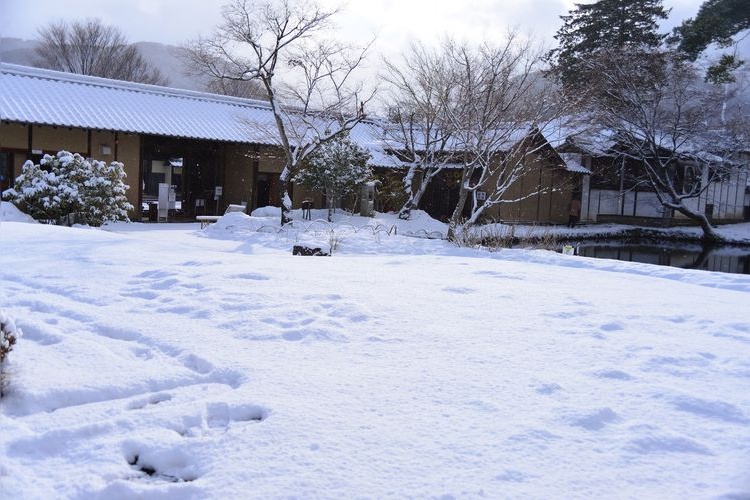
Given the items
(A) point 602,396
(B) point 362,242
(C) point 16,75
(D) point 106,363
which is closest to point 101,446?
(D) point 106,363

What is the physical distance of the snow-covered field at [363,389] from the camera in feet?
8.67

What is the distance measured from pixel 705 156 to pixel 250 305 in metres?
25.0

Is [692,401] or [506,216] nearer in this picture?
[692,401]

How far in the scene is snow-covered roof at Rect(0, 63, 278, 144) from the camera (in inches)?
682

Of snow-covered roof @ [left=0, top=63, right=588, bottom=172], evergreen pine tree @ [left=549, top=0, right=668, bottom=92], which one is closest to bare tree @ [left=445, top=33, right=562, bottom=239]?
snow-covered roof @ [left=0, top=63, right=588, bottom=172]

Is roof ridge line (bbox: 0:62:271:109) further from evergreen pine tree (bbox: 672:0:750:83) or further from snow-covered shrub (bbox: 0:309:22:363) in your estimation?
evergreen pine tree (bbox: 672:0:750:83)

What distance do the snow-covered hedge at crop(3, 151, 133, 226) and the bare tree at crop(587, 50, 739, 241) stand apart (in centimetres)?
1678

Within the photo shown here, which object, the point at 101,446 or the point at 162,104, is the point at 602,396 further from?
the point at 162,104

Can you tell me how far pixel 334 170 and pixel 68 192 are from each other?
7.33 metres

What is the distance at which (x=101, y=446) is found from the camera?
282cm

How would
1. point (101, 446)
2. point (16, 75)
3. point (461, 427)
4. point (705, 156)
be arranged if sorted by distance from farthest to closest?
1. point (705, 156)
2. point (16, 75)
3. point (461, 427)
4. point (101, 446)

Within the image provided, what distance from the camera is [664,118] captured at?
963 inches

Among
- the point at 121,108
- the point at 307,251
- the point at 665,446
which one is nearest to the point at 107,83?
the point at 121,108

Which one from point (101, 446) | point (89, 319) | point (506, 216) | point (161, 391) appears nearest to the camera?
point (101, 446)
